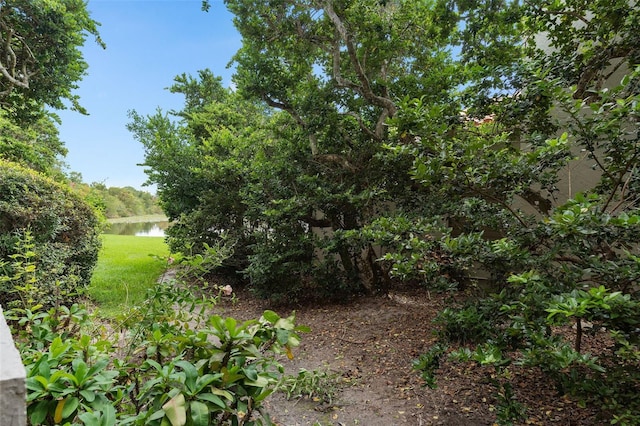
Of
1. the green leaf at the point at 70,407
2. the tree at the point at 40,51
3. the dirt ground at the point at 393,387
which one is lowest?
the dirt ground at the point at 393,387

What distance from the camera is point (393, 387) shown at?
2.84m

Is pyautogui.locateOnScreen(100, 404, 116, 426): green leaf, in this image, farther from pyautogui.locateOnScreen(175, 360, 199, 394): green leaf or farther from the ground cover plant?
pyautogui.locateOnScreen(175, 360, 199, 394): green leaf

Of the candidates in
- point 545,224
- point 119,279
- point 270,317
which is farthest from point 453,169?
point 119,279

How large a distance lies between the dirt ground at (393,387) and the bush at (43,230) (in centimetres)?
271

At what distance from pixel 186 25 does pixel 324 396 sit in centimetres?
520

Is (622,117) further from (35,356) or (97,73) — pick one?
(97,73)

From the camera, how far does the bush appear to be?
3598 mm

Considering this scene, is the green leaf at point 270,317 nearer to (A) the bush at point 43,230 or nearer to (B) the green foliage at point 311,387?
(B) the green foliage at point 311,387

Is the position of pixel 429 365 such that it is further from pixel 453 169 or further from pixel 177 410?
pixel 177 410

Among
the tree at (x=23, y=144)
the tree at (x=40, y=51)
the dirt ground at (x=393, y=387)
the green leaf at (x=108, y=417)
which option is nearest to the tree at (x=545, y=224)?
the dirt ground at (x=393, y=387)

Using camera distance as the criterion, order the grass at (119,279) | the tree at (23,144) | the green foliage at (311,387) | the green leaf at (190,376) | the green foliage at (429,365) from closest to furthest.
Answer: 1. the green leaf at (190,376)
2. the green foliage at (429,365)
3. the green foliage at (311,387)
4. the grass at (119,279)
5. the tree at (23,144)

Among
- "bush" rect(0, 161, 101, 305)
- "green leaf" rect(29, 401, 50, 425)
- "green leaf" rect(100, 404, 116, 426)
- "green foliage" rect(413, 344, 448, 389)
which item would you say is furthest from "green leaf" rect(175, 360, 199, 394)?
"bush" rect(0, 161, 101, 305)

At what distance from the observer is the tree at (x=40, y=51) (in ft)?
19.7

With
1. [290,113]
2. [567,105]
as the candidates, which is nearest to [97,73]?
[290,113]
